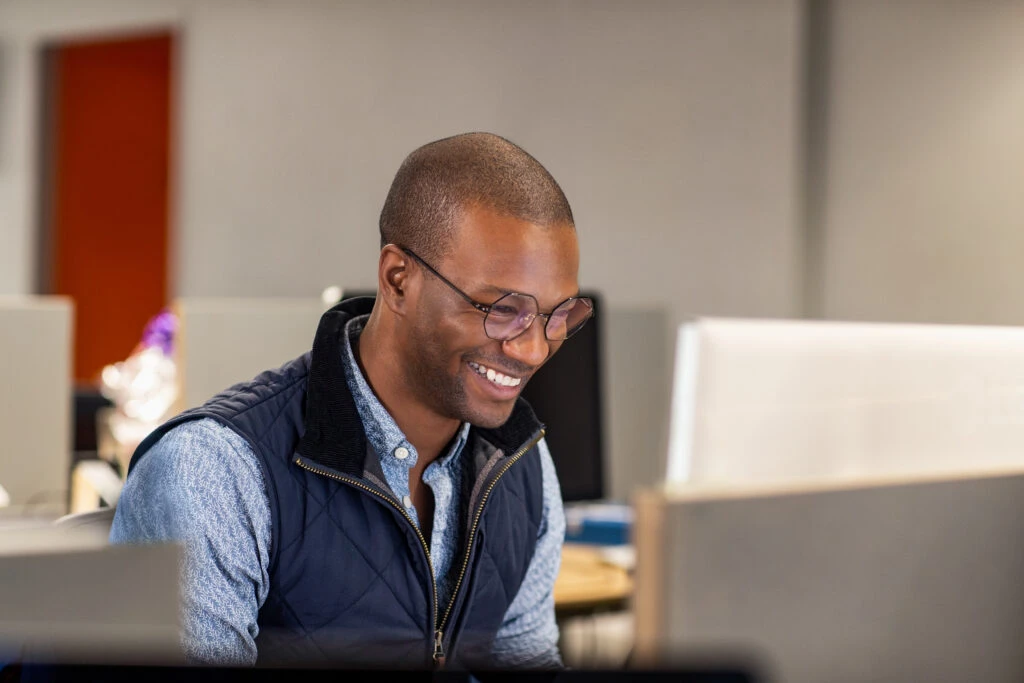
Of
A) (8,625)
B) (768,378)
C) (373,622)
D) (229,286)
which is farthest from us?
(229,286)

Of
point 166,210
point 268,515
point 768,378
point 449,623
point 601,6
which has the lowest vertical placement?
point 449,623

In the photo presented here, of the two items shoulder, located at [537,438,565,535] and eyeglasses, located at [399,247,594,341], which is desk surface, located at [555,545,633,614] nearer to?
shoulder, located at [537,438,565,535]

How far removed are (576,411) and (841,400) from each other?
1.12 m

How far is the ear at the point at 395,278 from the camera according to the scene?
49.0 inches

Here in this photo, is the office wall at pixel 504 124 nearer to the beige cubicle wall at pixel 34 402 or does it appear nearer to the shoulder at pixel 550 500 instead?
the beige cubicle wall at pixel 34 402

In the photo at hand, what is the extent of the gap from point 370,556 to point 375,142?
3.24m

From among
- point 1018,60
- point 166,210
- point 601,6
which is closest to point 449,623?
point 1018,60

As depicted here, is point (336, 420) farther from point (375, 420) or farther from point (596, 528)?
point (596, 528)

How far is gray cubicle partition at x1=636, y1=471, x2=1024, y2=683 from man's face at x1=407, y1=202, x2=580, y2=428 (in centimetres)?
62

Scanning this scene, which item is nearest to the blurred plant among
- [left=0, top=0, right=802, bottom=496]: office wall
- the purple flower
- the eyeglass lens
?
the purple flower

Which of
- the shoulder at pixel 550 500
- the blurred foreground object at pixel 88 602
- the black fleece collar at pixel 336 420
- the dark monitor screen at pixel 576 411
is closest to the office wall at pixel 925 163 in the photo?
the dark monitor screen at pixel 576 411

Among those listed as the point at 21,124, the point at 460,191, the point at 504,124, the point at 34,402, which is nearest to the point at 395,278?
the point at 460,191

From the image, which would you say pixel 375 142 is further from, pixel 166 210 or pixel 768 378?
pixel 768 378

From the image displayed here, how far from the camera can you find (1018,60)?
3.07 m
